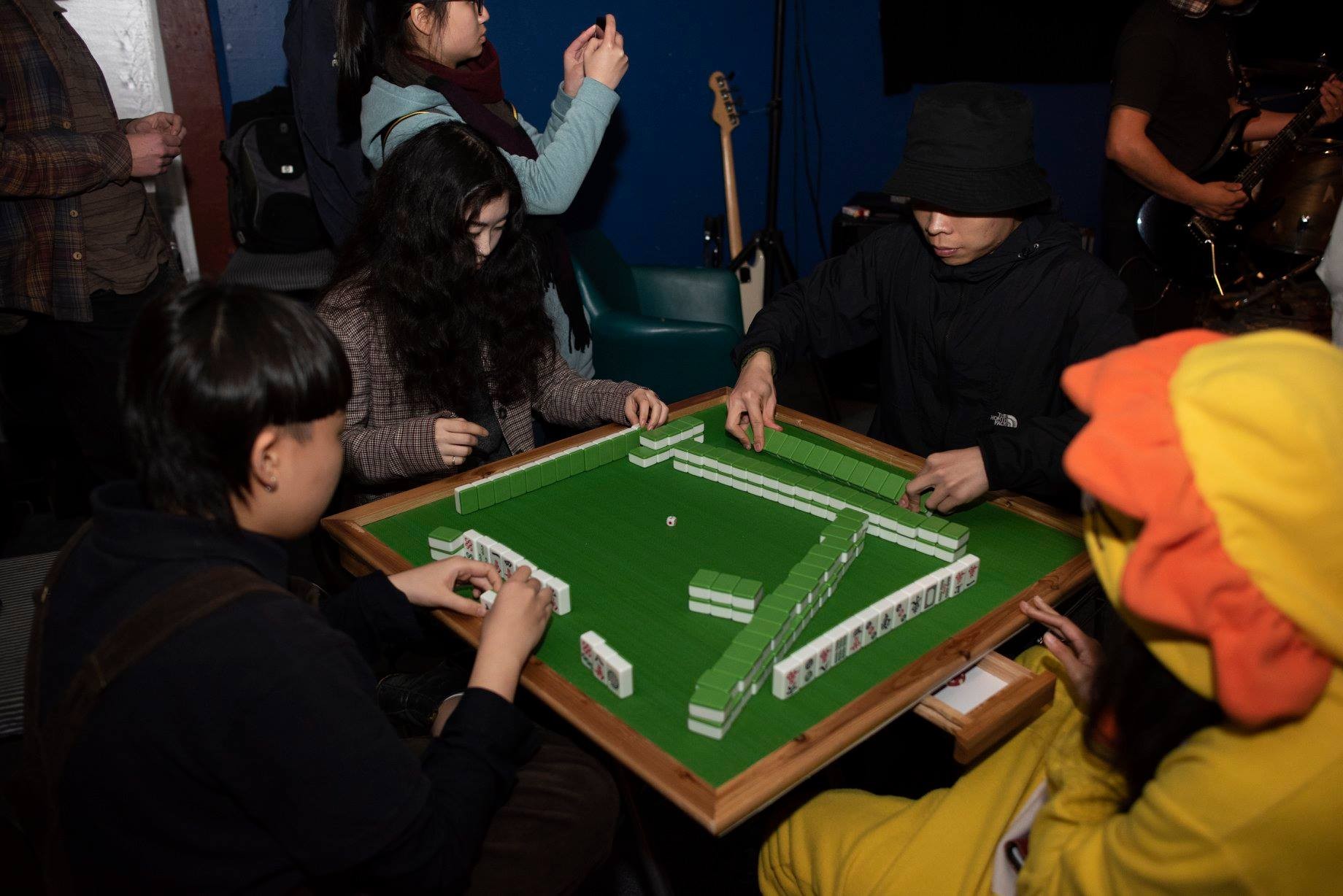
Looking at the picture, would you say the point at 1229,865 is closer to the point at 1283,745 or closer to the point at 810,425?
the point at 1283,745

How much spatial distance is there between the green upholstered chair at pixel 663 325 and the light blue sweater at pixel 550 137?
841 mm

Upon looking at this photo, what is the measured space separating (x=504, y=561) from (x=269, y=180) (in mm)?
2200

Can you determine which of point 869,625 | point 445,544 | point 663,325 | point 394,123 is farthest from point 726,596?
point 663,325

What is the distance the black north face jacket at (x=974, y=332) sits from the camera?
79.1 inches

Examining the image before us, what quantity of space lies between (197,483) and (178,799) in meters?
0.38

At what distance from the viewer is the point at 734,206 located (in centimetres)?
500

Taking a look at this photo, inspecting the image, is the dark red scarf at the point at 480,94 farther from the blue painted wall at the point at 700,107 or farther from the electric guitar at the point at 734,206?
the electric guitar at the point at 734,206

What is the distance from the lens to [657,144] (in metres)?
4.72

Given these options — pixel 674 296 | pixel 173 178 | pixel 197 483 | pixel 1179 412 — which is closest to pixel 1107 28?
pixel 674 296

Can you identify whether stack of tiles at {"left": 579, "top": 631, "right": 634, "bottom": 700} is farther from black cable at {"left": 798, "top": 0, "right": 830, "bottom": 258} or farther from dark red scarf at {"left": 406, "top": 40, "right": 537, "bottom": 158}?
black cable at {"left": 798, "top": 0, "right": 830, "bottom": 258}

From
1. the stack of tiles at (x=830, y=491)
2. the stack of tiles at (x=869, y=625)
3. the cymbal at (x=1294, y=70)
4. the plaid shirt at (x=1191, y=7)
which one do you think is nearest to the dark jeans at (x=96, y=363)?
the stack of tiles at (x=830, y=491)

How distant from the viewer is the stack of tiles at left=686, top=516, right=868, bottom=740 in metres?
1.34

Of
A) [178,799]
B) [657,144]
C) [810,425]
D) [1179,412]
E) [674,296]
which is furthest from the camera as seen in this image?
[657,144]

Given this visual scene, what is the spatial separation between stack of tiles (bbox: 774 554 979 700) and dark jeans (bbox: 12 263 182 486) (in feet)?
7.61
